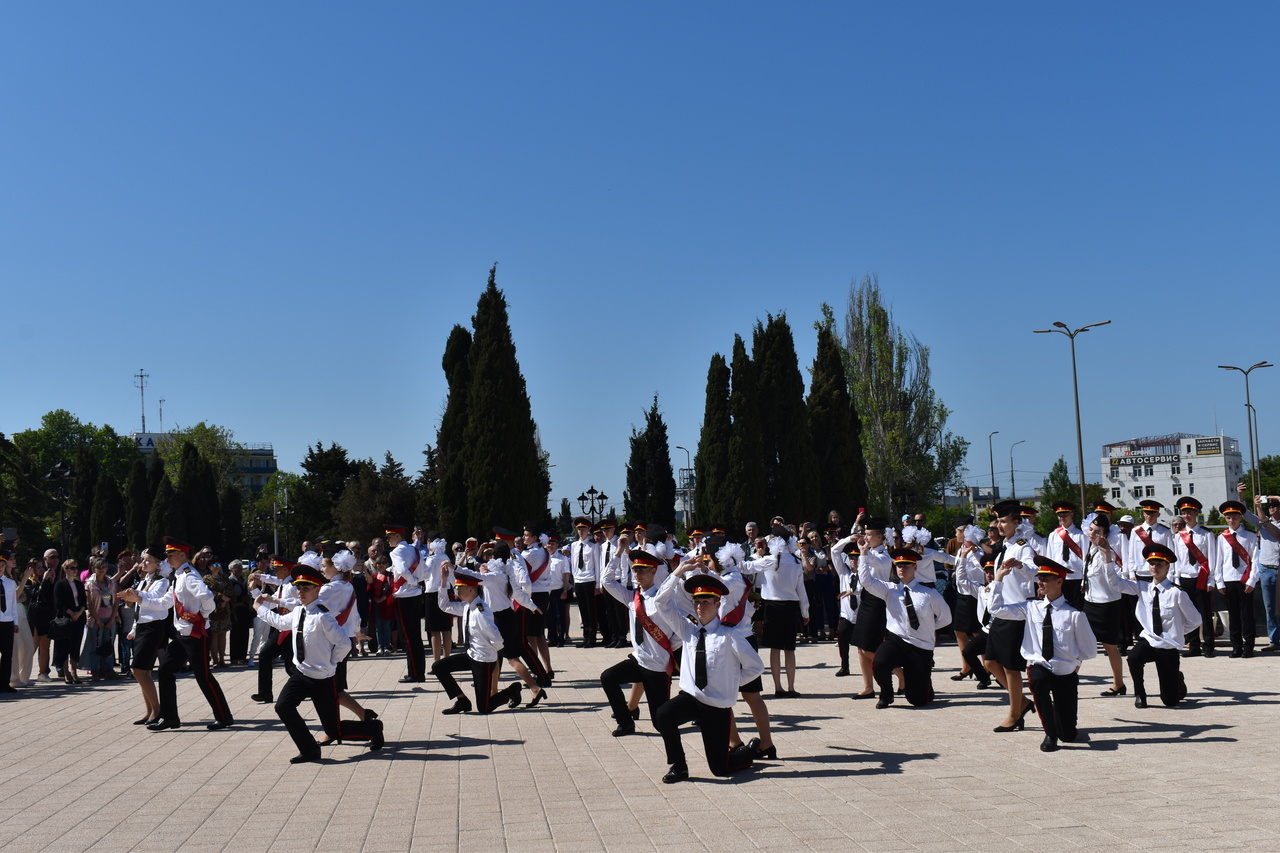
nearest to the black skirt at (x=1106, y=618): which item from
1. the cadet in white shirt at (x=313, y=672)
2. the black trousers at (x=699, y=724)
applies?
the black trousers at (x=699, y=724)

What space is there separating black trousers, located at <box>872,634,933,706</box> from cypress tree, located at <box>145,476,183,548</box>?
52815 millimetres

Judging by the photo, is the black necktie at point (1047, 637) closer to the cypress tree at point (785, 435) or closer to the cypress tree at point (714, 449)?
the cypress tree at point (714, 449)

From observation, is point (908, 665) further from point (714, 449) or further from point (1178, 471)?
point (1178, 471)

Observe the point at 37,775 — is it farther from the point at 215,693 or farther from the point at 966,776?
the point at 966,776

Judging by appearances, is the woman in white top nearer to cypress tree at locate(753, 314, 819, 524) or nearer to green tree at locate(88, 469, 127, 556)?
cypress tree at locate(753, 314, 819, 524)

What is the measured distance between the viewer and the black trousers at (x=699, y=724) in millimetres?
8094

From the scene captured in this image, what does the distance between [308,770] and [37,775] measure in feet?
7.74

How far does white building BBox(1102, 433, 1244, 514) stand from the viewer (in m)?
132

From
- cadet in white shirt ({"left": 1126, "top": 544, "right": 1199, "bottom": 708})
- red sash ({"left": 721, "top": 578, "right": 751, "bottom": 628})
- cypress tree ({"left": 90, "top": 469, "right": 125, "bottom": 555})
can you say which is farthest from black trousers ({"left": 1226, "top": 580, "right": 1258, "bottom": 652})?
cypress tree ({"left": 90, "top": 469, "right": 125, "bottom": 555})

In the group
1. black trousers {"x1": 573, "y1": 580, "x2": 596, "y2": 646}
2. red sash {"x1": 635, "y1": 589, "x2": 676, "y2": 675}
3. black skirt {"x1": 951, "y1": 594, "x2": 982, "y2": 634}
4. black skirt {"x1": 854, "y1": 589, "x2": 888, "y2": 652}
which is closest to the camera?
red sash {"x1": 635, "y1": 589, "x2": 676, "y2": 675}

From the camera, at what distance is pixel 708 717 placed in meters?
8.14

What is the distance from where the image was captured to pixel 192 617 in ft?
37.0

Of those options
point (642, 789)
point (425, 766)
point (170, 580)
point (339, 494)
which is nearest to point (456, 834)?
point (642, 789)

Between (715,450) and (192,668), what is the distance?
98.1 feet
